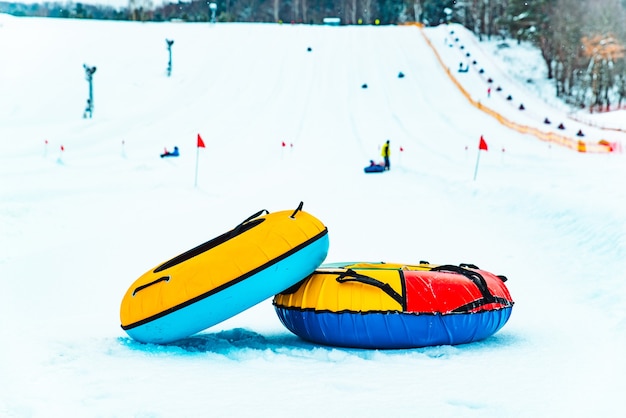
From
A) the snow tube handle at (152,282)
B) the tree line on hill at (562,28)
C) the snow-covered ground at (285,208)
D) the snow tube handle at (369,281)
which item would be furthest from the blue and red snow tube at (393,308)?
the tree line on hill at (562,28)

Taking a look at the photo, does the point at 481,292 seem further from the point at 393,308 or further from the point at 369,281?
the point at 369,281

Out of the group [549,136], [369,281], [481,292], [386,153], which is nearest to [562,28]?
[549,136]

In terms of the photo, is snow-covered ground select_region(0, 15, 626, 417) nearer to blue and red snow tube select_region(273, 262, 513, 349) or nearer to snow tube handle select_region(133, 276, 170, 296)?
blue and red snow tube select_region(273, 262, 513, 349)

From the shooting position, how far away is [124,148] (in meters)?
26.1

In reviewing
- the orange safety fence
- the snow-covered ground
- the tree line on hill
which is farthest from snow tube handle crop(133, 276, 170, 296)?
the tree line on hill

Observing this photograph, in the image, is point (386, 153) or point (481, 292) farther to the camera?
point (386, 153)

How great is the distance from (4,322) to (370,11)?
3216 inches

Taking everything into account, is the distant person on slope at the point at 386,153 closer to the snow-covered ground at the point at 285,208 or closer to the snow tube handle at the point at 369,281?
the snow-covered ground at the point at 285,208

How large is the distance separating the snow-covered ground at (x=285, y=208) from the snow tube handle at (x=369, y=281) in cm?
44

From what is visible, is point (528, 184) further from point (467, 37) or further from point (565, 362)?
point (467, 37)

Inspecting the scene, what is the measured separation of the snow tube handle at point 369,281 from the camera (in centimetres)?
638

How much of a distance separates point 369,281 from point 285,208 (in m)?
8.71

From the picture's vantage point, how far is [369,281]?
21.1 ft

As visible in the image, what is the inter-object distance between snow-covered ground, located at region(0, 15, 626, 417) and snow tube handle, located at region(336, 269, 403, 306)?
440 millimetres
